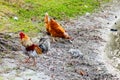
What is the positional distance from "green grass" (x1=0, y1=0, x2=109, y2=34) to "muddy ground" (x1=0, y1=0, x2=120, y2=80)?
1010 millimetres

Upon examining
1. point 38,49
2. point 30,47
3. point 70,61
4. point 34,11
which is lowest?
point 70,61

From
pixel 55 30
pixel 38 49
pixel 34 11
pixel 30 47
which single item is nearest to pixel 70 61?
pixel 38 49

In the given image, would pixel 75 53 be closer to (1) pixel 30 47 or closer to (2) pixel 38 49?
(2) pixel 38 49

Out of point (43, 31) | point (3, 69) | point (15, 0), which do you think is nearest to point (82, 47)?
point (43, 31)

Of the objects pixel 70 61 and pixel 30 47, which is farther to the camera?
pixel 70 61

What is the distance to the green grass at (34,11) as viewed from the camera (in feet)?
49.6

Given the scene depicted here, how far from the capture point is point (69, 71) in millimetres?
11680

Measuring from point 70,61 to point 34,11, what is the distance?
5.45 meters

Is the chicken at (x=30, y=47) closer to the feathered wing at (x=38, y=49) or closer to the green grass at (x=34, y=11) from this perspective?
the feathered wing at (x=38, y=49)

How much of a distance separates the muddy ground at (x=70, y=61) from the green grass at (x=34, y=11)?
3.31 ft

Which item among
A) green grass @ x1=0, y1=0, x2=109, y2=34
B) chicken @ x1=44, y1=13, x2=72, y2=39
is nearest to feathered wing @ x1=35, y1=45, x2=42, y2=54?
chicken @ x1=44, y1=13, x2=72, y2=39

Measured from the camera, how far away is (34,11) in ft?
57.0

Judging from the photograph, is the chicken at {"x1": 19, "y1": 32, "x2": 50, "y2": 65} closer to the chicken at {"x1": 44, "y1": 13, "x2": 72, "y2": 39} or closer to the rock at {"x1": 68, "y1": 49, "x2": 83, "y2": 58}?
the rock at {"x1": 68, "y1": 49, "x2": 83, "y2": 58}

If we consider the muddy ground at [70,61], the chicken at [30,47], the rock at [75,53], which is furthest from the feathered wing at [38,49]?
the rock at [75,53]
